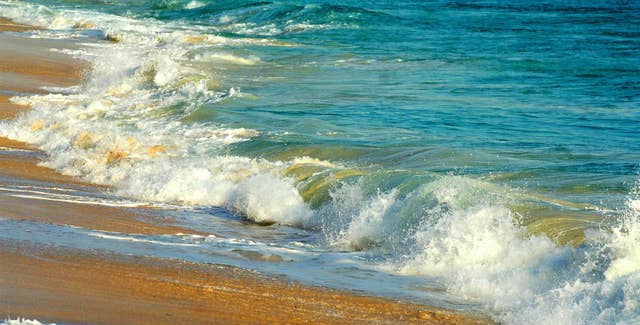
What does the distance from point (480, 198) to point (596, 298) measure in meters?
2.44

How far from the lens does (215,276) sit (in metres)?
6.94

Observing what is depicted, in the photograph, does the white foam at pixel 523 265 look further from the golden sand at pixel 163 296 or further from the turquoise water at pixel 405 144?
the golden sand at pixel 163 296

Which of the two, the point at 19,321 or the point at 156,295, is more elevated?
the point at 19,321

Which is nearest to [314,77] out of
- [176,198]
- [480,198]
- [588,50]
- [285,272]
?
[588,50]

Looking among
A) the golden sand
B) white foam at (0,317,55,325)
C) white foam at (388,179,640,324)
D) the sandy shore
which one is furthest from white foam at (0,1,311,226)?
white foam at (0,317,55,325)

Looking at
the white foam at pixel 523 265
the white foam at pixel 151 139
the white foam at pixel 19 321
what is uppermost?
the white foam at pixel 19 321

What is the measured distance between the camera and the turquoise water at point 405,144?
745 centimetres

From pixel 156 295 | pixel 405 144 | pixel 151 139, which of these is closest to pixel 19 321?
pixel 156 295

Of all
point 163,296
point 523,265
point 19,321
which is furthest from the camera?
point 523,265

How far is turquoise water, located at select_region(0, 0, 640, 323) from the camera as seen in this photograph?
24.5 ft

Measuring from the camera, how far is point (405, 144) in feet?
42.0

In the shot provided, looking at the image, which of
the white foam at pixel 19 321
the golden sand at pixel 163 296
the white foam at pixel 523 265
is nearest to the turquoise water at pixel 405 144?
the white foam at pixel 523 265

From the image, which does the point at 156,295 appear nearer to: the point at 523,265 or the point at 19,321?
the point at 19,321

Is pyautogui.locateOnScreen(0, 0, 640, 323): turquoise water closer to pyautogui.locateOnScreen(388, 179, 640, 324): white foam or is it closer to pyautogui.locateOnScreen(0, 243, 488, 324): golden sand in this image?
pyautogui.locateOnScreen(388, 179, 640, 324): white foam
